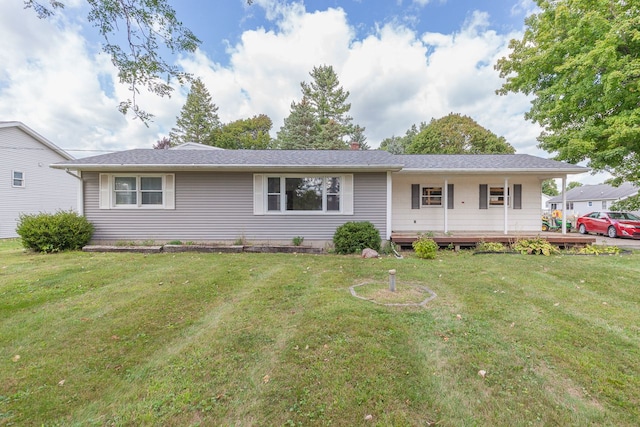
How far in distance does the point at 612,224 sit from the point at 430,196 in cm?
960

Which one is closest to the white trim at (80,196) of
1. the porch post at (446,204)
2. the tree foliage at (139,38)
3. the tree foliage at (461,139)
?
the tree foliage at (139,38)

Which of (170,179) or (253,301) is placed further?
(170,179)

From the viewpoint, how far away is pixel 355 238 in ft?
26.8

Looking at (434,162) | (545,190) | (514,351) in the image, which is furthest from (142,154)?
(545,190)

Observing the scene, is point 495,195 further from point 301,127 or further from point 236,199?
point 301,127

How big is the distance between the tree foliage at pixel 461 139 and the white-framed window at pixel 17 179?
32.1 m

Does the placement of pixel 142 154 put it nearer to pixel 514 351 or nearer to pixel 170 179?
pixel 170 179

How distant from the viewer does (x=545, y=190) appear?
42.8m

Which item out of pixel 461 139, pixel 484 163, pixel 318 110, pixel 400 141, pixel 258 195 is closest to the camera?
pixel 258 195

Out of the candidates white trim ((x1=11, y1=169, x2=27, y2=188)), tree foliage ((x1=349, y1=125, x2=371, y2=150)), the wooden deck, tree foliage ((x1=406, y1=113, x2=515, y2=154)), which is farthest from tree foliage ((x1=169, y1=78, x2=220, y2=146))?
the wooden deck

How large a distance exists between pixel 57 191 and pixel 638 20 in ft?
90.1

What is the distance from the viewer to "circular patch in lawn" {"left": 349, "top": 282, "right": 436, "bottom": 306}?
13.5 feet

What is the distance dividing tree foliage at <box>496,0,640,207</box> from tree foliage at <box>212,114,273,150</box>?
93.9 ft

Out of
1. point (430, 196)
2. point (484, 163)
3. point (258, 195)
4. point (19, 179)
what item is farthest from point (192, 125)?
point (484, 163)
